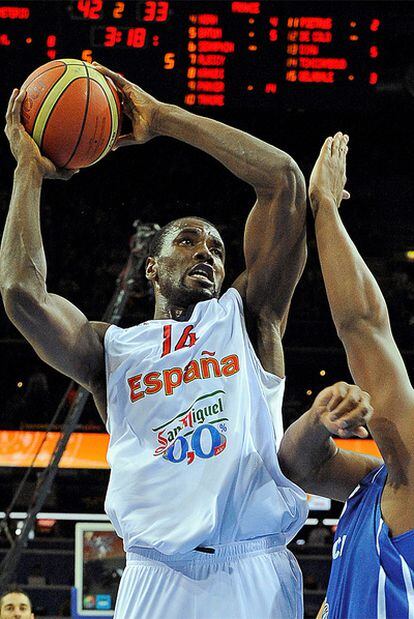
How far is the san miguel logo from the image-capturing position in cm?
281

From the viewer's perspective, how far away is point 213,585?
273 cm

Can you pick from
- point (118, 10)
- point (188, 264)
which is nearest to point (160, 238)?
point (188, 264)

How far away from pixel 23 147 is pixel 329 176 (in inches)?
37.2

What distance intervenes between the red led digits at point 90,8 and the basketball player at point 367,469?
235 inches

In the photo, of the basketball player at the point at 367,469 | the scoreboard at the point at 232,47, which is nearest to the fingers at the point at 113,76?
the basketball player at the point at 367,469

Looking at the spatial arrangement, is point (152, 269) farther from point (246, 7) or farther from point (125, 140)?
point (246, 7)

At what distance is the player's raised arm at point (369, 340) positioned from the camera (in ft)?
7.54

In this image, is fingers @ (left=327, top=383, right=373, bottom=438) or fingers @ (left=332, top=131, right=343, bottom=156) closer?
fingers @ (left=327, top=383, right=373, bottom=438)

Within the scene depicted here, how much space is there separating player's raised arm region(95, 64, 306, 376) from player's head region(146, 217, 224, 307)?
0.35 ft

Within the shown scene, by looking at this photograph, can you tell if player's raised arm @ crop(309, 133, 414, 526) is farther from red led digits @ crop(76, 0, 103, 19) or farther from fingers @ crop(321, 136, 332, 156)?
red led digits @ crop(76, 0, 103, 19)

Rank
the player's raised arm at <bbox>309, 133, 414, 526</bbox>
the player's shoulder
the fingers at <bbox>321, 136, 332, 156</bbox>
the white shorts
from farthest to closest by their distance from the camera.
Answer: the player's shoulder < the fingers at <bbox>321, 136, 332, 156</bbox> < the white shorts < the player's raised arm at <bbox>309, 133, 414, 526</bbox>

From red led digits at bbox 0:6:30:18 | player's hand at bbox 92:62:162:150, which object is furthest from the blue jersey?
red led digits at bbox 0:6:30:18

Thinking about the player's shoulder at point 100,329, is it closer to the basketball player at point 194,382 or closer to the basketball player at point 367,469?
the basketball player at point 194,382

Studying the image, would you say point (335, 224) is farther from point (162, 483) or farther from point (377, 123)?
point (377, 123)
